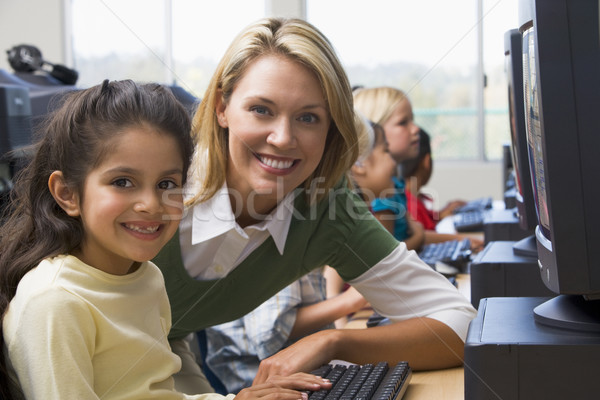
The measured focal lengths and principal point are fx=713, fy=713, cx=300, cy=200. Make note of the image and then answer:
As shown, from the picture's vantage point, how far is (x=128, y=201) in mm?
923

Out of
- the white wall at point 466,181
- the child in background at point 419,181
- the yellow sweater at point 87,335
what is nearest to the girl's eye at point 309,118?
the yellow sweater at point 87,335

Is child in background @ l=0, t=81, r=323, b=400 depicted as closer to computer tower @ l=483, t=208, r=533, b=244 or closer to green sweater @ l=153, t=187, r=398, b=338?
green sweater @ l=153, t=187, r=398, b=338

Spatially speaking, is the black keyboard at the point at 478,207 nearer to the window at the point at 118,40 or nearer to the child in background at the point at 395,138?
the child in background at the point at 395,138

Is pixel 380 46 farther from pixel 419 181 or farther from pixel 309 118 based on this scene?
pixel 309 118

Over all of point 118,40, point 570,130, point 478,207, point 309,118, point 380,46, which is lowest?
point 478,207

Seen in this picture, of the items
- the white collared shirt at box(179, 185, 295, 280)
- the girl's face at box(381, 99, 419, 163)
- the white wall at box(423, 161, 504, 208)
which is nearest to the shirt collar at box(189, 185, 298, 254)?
the white collared shirt at box(179, 185, 295, 280)

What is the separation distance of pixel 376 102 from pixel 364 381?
166 cm

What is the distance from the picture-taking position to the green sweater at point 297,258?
52.4 inches

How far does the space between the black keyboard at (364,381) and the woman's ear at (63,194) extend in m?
0.41

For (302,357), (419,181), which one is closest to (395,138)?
(419,181)

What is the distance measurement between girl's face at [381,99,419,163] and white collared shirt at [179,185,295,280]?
1.45m

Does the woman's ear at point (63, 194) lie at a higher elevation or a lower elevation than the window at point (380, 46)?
lower

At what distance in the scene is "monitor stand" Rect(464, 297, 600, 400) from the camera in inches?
27.6

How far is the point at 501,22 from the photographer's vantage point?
5.23 meters
